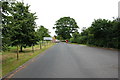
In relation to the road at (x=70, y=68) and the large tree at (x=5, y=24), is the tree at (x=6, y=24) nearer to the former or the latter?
the large tree at (x=5, y=24)

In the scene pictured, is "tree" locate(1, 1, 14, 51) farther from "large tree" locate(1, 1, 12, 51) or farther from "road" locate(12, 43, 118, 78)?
"road" locate(12, 43, 118, 78)

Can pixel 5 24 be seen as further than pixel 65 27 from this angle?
No

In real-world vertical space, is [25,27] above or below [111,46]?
above

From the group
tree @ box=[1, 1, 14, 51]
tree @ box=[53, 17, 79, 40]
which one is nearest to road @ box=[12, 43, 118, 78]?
tree @ box=[1, 1, 14, 51]

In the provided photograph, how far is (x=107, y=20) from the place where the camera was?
26.8m

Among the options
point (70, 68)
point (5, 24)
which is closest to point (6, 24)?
point (5, 24)

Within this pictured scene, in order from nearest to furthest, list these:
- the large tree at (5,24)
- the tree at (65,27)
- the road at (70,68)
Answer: the road at (70,68)
the large tree at (5,24)
the tree at (65,27)

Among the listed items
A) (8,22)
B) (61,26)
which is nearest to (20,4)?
(8,22)

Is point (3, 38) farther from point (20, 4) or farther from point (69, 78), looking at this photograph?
point (20, 4)

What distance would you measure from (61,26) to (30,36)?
253 ft

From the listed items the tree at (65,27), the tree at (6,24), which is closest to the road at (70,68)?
the tree at (6,24)

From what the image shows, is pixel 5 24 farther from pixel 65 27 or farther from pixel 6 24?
pixel 65 27

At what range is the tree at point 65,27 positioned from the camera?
91.0 metres

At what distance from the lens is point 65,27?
93.0m
